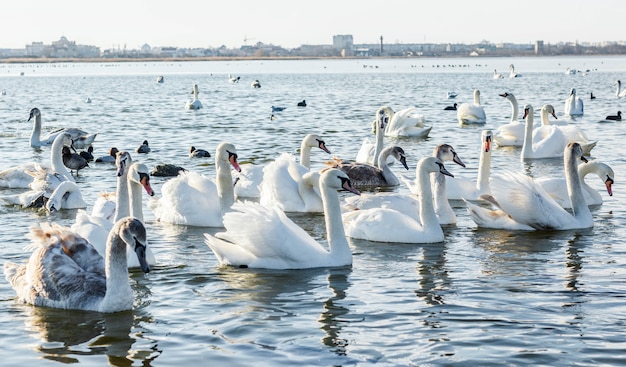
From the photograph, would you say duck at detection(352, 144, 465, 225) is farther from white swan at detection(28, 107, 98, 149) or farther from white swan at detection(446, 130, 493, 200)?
white swan at detection(28, 107, 98, 149)

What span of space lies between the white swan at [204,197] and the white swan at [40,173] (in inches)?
106

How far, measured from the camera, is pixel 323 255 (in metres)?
9.45

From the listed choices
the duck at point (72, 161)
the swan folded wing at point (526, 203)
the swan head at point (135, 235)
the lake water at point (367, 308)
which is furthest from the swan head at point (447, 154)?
the duck at point (72, 161)

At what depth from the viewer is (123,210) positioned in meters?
10.0

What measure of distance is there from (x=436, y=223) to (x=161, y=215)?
3578 millimetres

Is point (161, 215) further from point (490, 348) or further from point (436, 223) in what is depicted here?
point (490, 348)

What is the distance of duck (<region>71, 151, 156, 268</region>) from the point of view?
29.9 feet

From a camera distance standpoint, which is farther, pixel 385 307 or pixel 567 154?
pixel 567 154

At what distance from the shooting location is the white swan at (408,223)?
10.7 metres

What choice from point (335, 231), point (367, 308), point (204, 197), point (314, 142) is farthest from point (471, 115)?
point (367, 308)

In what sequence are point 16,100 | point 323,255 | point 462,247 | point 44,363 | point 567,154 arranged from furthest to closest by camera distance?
point 16,100, point 567,154, point 462,247, point 323,255, point 44,363

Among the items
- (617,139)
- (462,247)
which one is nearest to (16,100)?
(617,139)

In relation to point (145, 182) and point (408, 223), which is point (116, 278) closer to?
point (145, 182)

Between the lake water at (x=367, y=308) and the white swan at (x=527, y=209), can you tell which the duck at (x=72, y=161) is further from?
the white swan at (x=527, y=209)
